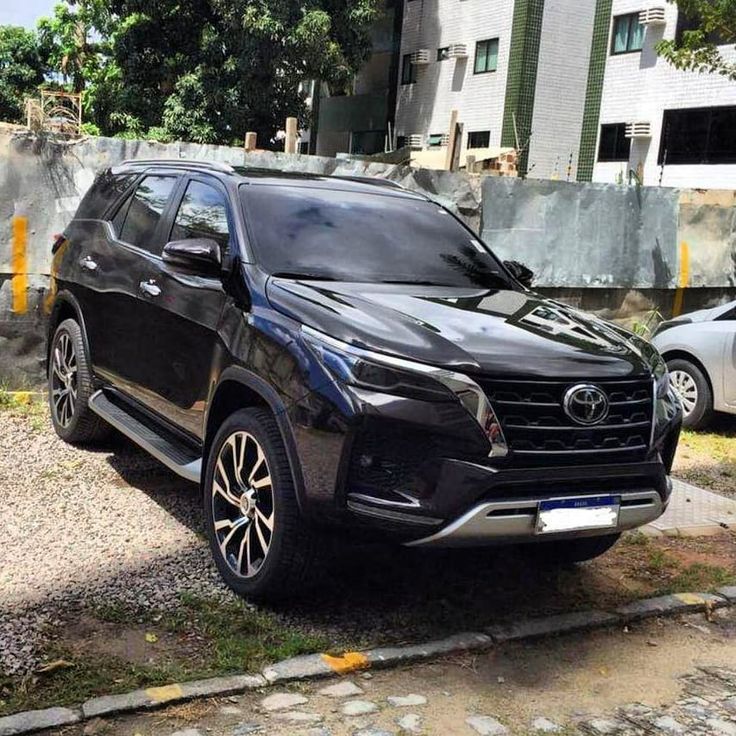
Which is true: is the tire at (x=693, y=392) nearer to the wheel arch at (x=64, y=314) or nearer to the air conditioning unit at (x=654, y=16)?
the wheel arch at (x=64, y=314)

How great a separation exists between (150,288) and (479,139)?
25.7 metres

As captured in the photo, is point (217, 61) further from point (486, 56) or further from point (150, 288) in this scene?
point (150, 288)

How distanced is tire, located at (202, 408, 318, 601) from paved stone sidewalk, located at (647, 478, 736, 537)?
2.78 metres

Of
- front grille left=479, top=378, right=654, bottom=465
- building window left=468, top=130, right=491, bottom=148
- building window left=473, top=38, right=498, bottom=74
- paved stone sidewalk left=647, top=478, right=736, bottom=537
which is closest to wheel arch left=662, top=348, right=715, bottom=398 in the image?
paved stone sidewalk left=647, top=478, right=736, bottom=537

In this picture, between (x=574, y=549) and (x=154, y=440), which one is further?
(x=154, y=440)

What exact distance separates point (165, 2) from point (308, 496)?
82.6 feet

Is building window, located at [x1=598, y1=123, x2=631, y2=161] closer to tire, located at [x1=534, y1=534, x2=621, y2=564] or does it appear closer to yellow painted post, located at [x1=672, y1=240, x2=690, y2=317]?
yellow painted post, located at [x1=672, y1=240, x2=690, y2=317]

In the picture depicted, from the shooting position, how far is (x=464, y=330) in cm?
386

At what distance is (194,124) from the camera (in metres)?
26.1

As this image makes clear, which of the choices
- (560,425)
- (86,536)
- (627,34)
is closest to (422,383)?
(560,425)

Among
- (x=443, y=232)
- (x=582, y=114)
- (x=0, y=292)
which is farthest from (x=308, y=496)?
(x=582, y=114)

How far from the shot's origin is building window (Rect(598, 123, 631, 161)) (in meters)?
26.2

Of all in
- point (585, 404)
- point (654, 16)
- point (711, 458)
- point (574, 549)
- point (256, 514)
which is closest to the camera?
point (585, 404)

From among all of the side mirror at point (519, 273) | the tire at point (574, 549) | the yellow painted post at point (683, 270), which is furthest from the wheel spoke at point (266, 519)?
the yellow painted post at point (683, 270)
